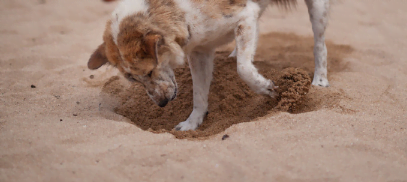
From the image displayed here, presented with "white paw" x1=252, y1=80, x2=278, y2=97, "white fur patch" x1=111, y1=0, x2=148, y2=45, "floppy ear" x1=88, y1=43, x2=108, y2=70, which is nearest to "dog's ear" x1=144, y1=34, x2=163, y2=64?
"white fur patch" x1=111, y1=0, x2=148, y2=45

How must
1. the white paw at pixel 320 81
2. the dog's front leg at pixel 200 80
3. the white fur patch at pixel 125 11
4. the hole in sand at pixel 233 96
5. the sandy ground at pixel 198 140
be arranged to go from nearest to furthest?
the sandy ground at pixel 198 140
the white fur patch at pixel 125 11
the hole in sand at pixel 233 96
the dog's front leg at pixel 200 80
the white paw at pixel 320 81

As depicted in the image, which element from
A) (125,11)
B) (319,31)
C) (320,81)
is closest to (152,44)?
(125,11)

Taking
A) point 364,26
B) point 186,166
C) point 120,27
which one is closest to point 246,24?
point 120,27

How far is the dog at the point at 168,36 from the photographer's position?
103 inches

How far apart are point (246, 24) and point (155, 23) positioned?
3.00ft

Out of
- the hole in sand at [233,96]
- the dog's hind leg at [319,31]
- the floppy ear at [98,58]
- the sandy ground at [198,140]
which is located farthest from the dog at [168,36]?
the dog's hind leg at [319,31]

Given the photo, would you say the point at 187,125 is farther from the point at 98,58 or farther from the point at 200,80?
the point at 98,58

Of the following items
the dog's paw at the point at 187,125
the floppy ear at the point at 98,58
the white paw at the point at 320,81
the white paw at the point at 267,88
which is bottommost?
the dog's paw at the point at 187,125

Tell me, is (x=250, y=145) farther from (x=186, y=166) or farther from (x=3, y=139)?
(x=3, y=139)

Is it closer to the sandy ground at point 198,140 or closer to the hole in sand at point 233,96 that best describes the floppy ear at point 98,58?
the sandy ground at point 198,140

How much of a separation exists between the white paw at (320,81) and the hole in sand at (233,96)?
163mm

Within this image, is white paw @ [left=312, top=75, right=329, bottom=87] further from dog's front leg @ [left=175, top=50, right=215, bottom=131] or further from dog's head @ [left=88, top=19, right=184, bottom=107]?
dog's head @ [left=88, top=19, right=184, bottom=107]

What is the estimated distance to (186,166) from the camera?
7.22 ft

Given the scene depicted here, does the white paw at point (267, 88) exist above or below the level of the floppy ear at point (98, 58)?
below
